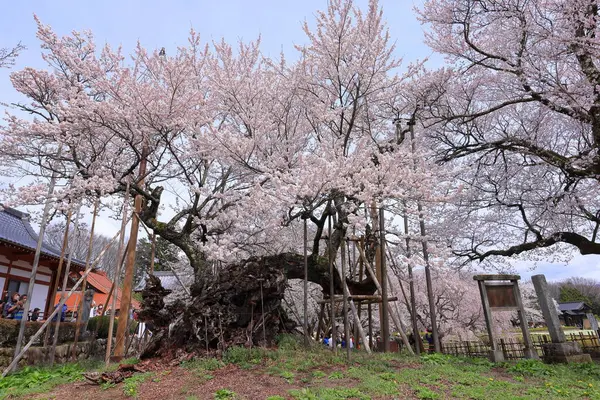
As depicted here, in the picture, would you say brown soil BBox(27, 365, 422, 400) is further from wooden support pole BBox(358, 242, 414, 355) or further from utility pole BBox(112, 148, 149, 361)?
wooden support pole BBox(358, 242, 414, 355)

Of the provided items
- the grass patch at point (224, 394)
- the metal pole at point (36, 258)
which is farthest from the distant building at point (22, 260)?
the grass patch at point (224, 394)

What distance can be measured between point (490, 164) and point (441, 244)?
303 cm

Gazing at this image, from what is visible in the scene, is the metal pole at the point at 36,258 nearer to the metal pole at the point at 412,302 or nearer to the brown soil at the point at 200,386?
the brown soil at the point at 200,386

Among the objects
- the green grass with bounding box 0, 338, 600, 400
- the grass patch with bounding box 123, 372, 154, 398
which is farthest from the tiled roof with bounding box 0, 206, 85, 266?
the grass patch with bounding box 123, 372, 154, 398

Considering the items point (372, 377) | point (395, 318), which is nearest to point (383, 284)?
point (395, 318)

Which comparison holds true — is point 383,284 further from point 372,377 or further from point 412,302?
point 372,377

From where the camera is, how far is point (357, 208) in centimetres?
761

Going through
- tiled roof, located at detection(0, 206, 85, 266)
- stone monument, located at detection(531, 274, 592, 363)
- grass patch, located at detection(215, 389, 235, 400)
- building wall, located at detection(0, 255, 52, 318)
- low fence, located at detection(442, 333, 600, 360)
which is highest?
tiled roof, located at detection(0, 206, 85, 266)

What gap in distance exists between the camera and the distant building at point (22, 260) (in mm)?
12641

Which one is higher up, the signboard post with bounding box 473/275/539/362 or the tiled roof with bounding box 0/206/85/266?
the tiled roof with bounding box 0/206/85/266

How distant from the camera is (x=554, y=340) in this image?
8297 millimetres

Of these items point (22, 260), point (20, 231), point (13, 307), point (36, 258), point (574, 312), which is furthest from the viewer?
point (574, 312)

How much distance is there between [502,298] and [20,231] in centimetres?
1813

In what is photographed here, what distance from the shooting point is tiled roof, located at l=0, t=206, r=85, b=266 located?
12.9 m
